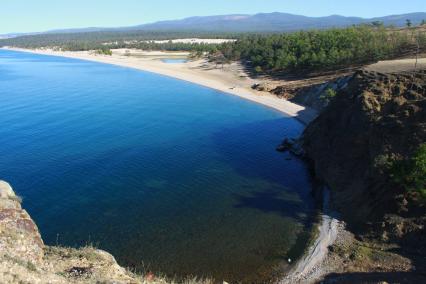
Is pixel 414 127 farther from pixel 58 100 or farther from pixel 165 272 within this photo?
pixel 58 100

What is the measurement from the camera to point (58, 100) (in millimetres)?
97438

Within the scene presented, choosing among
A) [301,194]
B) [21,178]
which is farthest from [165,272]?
[21,178]

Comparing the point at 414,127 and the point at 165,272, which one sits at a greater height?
the point at 414,127

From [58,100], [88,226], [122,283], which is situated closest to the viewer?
[122,283]

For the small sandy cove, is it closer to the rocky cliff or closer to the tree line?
the tree line

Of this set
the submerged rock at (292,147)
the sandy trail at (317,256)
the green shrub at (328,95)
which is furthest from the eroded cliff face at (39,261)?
the green shrub at (328,95)

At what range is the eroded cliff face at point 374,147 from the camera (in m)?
34.1

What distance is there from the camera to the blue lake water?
33.3 m

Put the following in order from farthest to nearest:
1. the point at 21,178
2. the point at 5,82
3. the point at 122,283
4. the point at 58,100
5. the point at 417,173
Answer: the point at 5,82 → the point at 58,100 → the point at 21,178 → the point at 417,173 → the point at 122,283

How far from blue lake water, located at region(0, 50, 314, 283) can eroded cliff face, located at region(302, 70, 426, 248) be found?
4351 mm

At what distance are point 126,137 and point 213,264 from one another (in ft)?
128

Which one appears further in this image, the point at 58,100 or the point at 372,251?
the point at 58,100

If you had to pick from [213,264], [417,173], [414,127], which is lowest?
[213,264]

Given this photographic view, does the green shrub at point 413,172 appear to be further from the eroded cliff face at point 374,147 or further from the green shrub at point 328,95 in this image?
the green shrub at point 328,95
